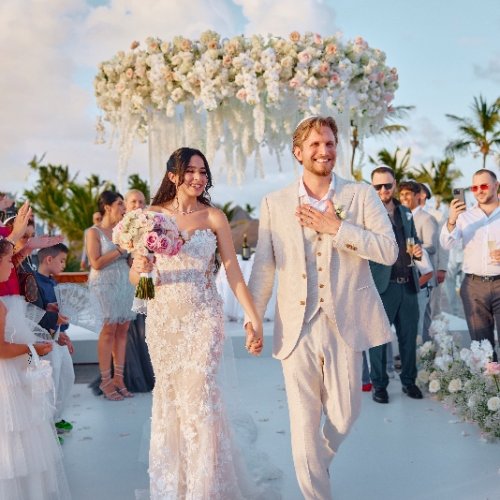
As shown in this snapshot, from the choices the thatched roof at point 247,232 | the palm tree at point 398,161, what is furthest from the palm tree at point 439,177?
the thatched roof at point 247,232

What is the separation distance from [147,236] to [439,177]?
33.3m

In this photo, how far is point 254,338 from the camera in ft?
11.2

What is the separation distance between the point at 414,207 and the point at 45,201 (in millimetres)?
18217

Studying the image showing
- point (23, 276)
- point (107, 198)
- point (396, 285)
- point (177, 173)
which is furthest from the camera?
point (107, 198)

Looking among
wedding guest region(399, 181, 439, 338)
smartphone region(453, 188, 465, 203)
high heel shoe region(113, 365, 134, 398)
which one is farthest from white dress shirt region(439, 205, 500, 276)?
high heel shoe region(113, 365, 134, 398)

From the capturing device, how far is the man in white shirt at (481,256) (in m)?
5.51

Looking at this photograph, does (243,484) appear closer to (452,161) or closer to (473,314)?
(473,314)

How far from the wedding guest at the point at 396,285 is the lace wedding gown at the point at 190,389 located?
238 centimetres

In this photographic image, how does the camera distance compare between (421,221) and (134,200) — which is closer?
(134,200)

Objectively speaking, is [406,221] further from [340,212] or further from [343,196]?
[340,212]

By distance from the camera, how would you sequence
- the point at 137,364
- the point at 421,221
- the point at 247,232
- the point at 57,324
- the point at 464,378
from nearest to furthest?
the point at 57,324
the point at 464,378
the point at 137,364
the point at 421,221
the point at 247,232

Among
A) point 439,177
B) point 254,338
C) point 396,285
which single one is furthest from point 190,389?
point 439,177

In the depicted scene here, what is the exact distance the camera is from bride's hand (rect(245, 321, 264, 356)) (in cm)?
339

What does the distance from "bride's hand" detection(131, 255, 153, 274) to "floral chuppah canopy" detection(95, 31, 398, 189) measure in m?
3.37
